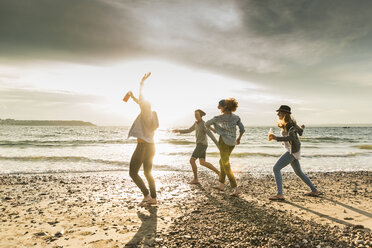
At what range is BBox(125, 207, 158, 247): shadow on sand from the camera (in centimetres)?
399

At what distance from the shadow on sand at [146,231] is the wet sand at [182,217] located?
0.7 inches

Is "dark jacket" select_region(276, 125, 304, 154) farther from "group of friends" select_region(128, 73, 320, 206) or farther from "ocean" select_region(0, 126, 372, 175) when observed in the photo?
"ocean" select_region(0, 126, 372, 175)

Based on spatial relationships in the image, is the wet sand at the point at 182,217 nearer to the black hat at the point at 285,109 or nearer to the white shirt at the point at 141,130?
the white shirt at the point at 141,130

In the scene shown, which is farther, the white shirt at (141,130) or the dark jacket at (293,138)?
the dark jacket at (293,138)

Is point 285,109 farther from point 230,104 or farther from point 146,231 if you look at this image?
point 146,231

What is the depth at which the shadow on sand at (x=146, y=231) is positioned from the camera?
3994 millimetres

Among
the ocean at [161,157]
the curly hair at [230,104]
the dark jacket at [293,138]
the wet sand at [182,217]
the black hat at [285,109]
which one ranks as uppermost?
the curly hair at [230,104]

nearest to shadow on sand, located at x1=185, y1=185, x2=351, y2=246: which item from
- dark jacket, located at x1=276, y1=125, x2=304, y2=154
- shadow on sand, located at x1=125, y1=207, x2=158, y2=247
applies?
shadow on sand, located at x1=125, y1=207, x2=158, y2=247

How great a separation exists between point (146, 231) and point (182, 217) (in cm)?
95

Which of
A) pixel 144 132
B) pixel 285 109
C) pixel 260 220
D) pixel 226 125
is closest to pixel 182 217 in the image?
pixel 260 220

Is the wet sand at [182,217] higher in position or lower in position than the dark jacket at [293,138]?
lower

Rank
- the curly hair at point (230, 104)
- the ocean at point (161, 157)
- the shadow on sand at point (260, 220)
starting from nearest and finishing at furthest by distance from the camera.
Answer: the shadow on sand at point (260, 220), the curly hair at point (230, 104), the ocean at point (161, 157)

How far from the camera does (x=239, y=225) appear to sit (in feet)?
15.0

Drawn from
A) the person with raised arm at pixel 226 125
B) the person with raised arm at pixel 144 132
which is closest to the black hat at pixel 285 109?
the person with raised arm at pixel 226 125
